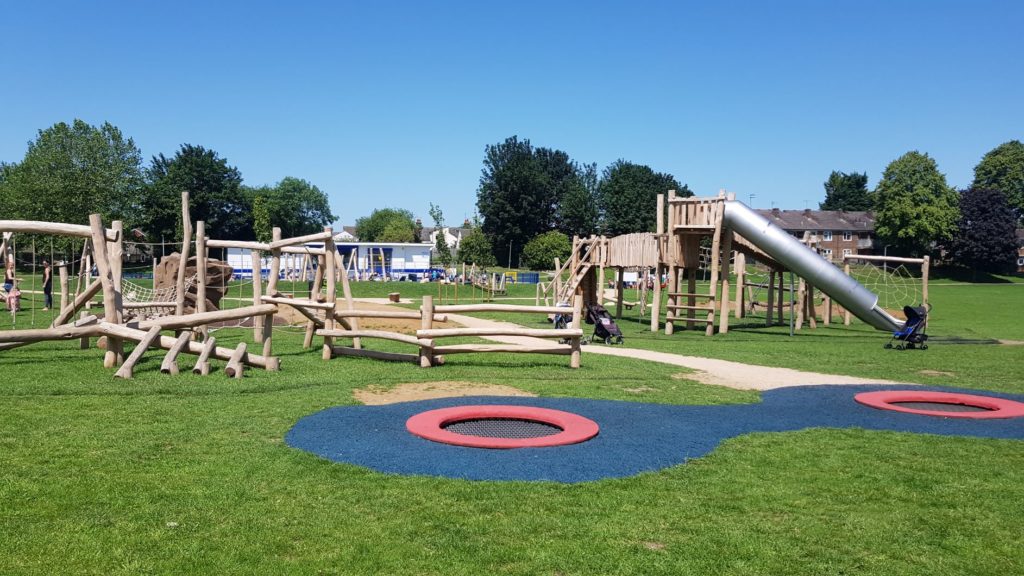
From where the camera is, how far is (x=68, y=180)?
65875mm

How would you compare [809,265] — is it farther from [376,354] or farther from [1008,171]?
[1008,171]

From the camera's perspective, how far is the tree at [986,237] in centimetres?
7944

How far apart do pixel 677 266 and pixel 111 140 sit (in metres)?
61.9

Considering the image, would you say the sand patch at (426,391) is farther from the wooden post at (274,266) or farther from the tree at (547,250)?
the tree at (547,250)

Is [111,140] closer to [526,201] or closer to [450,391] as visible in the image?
[526,201]

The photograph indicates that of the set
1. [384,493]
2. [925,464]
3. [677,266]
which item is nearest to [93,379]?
[384,493]

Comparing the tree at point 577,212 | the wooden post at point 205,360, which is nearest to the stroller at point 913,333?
the wooden post at point 205,360

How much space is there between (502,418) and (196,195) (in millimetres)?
78467

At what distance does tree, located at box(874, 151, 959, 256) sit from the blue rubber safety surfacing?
77.9 metres

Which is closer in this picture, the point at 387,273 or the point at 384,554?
the point at 384,554

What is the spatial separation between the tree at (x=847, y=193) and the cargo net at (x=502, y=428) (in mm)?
133781

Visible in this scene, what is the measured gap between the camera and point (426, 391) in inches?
462

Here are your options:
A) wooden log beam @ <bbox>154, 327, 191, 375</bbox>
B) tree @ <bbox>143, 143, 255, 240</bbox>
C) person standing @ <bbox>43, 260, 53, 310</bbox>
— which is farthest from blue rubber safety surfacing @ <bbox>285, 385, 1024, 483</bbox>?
tree @ <bbox>143, 143, 255, 240</bbox>

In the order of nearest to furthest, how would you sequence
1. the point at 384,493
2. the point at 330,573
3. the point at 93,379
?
the point at 330,573 < the point at 384,493 < the point at 93,379
